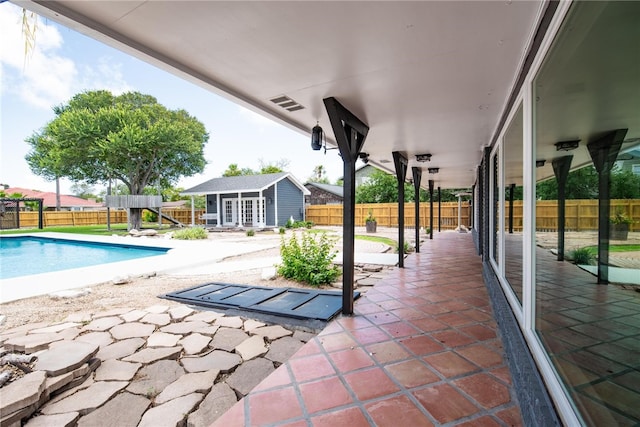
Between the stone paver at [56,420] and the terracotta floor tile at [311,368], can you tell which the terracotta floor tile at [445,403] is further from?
the stone paver at [56,420]

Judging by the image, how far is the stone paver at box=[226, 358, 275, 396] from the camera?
198 centimetres

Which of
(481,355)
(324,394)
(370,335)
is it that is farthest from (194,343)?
(481,355)

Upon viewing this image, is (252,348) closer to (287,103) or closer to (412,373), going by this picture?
(412,373)

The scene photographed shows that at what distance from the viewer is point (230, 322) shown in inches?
121

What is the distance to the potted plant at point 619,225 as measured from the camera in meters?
1.33

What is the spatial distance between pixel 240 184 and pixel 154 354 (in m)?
16.5

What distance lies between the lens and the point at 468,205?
1524 centimetres

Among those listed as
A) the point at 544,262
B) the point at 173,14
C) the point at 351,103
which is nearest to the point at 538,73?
the point at 544,262

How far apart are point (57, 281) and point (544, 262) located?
6.45 m

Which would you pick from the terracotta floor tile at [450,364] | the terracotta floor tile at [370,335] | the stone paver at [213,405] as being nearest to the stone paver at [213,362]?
the stone paver at [213,405]

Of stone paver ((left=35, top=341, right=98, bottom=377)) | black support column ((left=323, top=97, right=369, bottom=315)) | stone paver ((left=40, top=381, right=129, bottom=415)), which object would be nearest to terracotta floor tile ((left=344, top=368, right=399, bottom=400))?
black support column ((left=323, top=97, right=369, bottom=315))

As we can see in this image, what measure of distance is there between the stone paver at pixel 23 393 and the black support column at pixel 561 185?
3.34m

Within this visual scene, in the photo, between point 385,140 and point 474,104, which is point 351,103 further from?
point 385,140

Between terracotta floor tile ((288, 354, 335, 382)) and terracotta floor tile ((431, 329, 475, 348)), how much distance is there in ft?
3.35
